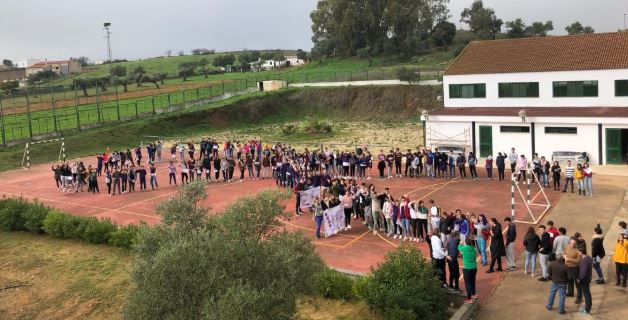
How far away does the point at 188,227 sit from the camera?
13414 mm

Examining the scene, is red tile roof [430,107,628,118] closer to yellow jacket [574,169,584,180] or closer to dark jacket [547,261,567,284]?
yellow jacket [574,169,584,180]

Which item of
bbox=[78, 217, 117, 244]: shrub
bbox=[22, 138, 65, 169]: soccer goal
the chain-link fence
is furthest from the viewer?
the chain-link fence

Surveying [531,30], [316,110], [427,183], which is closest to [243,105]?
[316,110]

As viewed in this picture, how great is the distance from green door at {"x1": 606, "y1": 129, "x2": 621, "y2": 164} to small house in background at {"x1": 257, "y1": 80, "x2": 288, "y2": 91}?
154ft

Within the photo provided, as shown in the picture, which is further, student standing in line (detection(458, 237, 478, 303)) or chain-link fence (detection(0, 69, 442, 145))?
chain-link fence (detection(0, 69, 442, 145))

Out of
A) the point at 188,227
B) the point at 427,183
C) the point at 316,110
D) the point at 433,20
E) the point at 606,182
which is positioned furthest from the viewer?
the point at 433,20

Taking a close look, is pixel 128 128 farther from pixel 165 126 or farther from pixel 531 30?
pixel 531 30

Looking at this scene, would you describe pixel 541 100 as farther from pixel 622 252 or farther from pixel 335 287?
pixel 335 287

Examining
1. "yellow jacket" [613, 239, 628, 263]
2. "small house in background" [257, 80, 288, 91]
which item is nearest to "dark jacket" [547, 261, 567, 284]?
"yellow jacket" [613, 239, 628, 263]

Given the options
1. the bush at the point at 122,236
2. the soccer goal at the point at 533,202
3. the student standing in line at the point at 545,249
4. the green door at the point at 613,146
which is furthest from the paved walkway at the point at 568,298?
the bush at the point at 122,236

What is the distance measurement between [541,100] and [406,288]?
84.5ft

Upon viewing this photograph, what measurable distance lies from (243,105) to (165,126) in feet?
34.0

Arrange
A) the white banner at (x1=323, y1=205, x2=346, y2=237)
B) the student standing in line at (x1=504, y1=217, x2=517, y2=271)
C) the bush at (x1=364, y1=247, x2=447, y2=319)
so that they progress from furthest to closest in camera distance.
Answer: the white banner at (x1=323, y1=205, x2=346, y2=237)
the student standing in line at (x1=504, y1=217, x2=517, y2=271)
the bush at (x1=364, y1=247, x2=447, y2=319)

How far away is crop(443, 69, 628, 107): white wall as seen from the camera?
32375 millimetres
